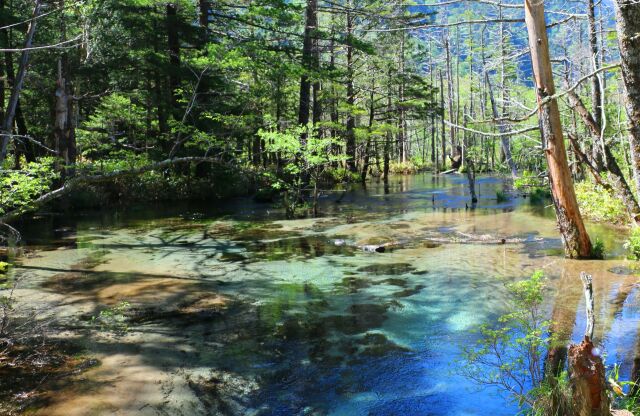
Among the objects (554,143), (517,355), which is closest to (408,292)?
(517,355)

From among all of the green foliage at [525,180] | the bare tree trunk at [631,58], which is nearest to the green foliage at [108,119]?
the green foliage at [525,180]

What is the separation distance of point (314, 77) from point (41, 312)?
13291 millimetres

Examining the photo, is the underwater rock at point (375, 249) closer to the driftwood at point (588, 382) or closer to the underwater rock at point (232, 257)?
the underwater rock at point (232, 257)

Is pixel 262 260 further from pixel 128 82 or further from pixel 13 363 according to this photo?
pixel 128 82

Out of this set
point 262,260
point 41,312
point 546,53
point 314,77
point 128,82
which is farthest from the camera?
point 128,82

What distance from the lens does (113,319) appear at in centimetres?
659

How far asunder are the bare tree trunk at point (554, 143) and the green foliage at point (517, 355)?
11.2 ft

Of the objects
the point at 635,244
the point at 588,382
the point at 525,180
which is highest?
the point at 525,180

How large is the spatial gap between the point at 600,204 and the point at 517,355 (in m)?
8.32

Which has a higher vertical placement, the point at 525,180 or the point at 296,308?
the point at 525,180

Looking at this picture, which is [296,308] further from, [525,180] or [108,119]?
[108,119]

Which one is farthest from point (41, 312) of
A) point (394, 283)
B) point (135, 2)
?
point (135, 2)

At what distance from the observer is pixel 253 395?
4543 millimetres

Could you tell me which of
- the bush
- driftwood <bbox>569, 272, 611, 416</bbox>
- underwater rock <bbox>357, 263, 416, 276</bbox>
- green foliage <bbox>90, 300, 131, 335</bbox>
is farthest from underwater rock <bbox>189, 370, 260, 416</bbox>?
underwater rock <bbox>357, 263, 416, 276</bbox>
